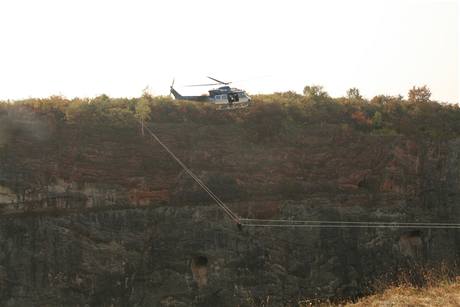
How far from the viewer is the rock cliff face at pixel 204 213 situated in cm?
1488

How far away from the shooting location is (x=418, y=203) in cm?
1855

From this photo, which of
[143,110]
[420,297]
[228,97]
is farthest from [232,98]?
[420,297]

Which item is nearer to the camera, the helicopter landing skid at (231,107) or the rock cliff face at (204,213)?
the rock cliff face at (204,213)

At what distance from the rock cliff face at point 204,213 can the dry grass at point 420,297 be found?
5.99m

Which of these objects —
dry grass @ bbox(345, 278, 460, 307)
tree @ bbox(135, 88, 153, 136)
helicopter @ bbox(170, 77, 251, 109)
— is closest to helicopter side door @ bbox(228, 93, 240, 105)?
helicopter @ bbox(170, 77, 251, 109)

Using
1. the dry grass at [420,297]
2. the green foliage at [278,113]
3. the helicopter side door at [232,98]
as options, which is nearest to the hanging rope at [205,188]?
the green foliage at [278,113]

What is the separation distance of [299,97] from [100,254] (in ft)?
31.3

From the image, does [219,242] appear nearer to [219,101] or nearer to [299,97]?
[219,101]

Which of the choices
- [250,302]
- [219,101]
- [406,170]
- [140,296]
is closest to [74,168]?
[140,296]

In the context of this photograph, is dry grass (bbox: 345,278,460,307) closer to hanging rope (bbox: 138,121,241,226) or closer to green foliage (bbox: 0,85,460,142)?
hanging rope (bbox: 138,121,241,226)

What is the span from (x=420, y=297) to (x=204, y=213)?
773 cm

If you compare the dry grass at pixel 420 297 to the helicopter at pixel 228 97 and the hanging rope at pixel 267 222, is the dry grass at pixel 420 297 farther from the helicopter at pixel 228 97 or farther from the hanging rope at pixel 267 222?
the helicopter at pixel 228 97

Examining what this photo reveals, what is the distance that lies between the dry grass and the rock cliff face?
19.7ft

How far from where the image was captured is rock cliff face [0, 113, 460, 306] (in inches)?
586
